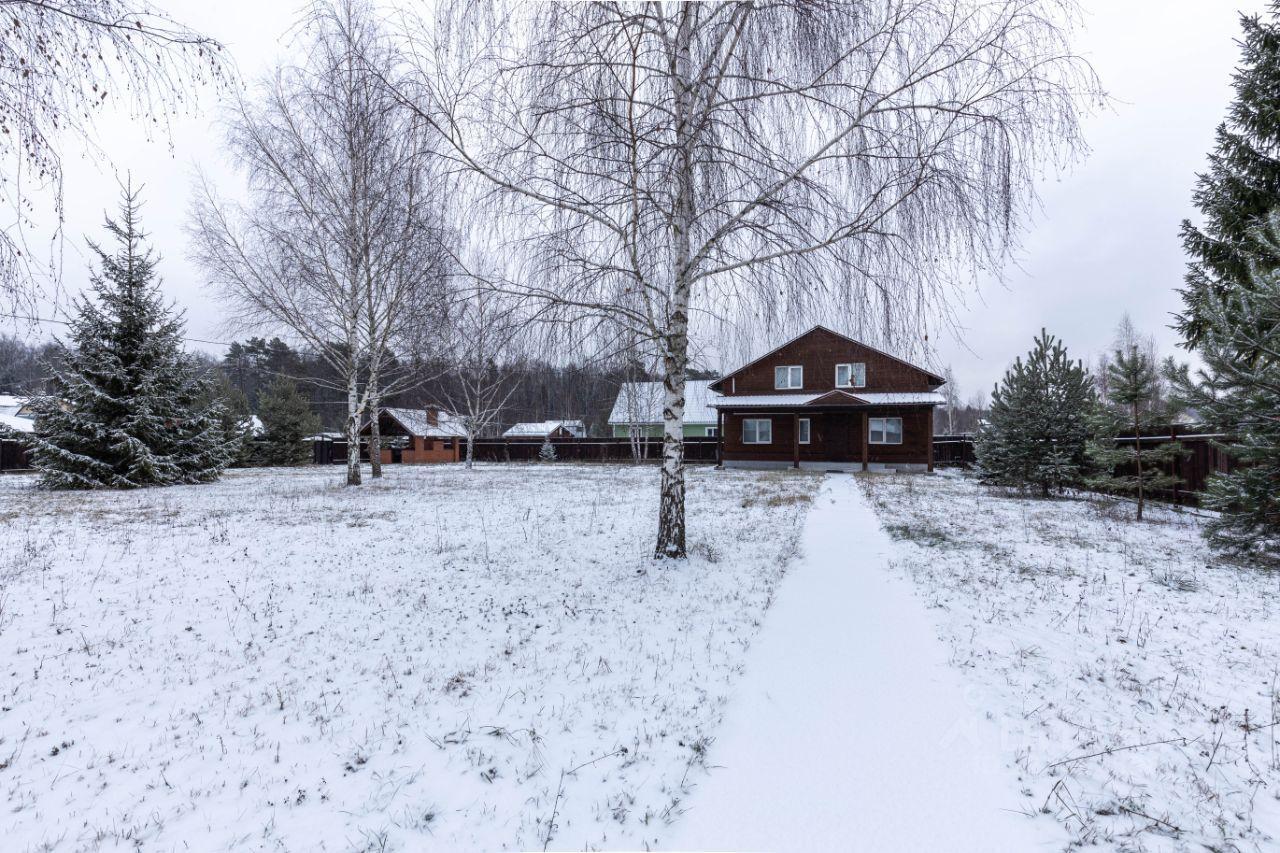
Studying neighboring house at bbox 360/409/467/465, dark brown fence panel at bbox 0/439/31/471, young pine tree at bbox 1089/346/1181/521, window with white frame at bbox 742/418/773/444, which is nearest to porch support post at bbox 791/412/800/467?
window with white frame at bbox 742/418/773/444

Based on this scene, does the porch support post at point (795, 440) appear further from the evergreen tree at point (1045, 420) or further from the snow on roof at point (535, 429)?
the snow on roof at point (535, 429)

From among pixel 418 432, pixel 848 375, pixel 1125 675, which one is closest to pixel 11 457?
pixel 418 432

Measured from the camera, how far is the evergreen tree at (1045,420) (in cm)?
1295

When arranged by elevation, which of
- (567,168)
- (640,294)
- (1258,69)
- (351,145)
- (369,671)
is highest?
(1258,69)

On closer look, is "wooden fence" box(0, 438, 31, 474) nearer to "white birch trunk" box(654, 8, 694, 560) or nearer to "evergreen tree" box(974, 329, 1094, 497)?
"white birch trunk" box(654, 8, 694, 560)

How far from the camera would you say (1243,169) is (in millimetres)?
10383

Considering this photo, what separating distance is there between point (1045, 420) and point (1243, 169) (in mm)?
5983

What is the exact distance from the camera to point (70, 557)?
5.93 meters

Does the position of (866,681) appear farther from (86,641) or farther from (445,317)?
(86,641)

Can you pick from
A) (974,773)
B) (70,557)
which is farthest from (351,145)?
(974,773)

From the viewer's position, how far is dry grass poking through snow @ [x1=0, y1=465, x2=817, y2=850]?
7.62 feet

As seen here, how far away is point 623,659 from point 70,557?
673cm

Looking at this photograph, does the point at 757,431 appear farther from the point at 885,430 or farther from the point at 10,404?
the point at 10,404

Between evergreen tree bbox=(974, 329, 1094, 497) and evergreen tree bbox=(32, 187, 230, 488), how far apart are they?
2318 centimetres
